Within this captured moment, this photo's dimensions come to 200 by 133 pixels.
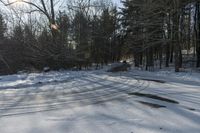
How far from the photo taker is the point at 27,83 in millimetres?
16953

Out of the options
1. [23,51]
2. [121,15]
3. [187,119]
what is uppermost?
[121,15]

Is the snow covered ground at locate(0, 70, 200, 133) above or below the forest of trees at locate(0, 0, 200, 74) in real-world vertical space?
below

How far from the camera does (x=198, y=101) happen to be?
9.98m

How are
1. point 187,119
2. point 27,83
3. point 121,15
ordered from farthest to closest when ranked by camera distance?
point 121,15
point 27,83
point 187,119

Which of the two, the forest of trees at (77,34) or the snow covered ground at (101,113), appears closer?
the snow covered ground at (101,113)

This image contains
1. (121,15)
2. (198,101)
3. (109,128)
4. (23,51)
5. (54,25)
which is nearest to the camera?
(109,128)

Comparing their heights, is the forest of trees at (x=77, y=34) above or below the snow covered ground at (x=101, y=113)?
above

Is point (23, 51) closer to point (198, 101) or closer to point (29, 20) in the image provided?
point (29, 20)

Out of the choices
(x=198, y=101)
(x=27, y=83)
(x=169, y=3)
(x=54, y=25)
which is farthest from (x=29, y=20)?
(x=198, y=101)

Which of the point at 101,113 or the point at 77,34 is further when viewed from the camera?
the point at 77,34

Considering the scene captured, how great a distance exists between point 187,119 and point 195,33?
30.9 metres

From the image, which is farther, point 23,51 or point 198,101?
point 23,51

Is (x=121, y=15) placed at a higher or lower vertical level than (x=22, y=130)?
higher

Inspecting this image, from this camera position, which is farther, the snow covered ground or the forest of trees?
the forest of trees
